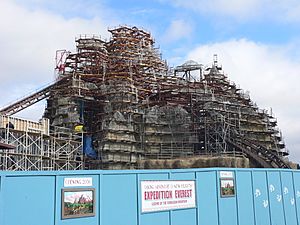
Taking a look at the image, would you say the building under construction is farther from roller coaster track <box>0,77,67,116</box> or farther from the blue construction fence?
the blue construction fence

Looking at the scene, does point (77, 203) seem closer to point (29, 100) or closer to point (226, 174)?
point (226, 174)

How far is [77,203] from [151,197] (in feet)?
8.72

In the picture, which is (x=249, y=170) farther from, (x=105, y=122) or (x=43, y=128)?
(x=105, y=122)

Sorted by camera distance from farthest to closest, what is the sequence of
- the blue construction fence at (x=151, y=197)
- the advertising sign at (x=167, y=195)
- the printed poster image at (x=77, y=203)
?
the advertising sign at (x=167, y=195) < the printed poster image at (x=77, y=203) < the blue construction fence at (x=151, y=197)

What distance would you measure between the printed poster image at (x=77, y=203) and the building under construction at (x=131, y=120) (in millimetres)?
27882

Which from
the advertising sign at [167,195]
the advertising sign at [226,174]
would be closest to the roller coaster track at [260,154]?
the advertising sign at [226,174]

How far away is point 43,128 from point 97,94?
523 inches

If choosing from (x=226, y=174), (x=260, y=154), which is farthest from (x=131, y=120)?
(x=226, y=174)

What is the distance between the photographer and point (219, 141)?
168 ft

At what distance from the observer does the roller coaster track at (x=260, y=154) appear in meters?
47.0

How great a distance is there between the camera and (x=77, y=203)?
33.3ft

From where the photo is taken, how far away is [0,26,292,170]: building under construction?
4200 centimetres

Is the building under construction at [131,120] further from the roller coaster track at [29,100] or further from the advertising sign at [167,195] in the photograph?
the advertising sign at [167,195]

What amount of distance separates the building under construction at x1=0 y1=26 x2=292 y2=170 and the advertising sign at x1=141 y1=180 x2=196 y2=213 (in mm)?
26667
